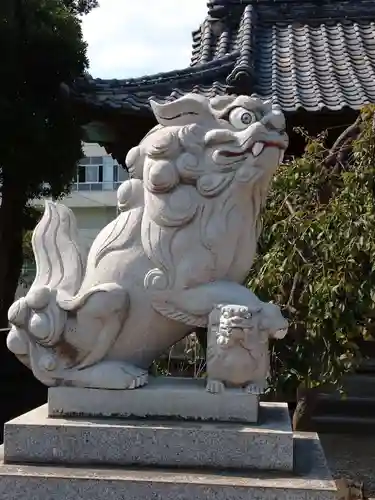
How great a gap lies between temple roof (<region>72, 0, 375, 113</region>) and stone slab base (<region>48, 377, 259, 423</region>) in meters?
3.41

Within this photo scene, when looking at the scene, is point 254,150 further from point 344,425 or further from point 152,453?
point 344,425

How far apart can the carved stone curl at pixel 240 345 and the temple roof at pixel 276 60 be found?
3.39 metres

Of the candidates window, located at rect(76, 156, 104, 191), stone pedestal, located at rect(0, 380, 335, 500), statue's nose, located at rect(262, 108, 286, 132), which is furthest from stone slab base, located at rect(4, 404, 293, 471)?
window, located at rect(76, 156, 104, 191)

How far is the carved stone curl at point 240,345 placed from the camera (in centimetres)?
251

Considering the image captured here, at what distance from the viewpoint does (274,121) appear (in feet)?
8.80

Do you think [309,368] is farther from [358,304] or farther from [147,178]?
[147,178]

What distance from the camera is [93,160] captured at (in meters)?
25.4

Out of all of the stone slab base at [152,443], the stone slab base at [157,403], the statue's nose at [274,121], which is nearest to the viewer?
the stone slab base at [152,443]

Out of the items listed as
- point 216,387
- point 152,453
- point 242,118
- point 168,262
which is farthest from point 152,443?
point 242,118

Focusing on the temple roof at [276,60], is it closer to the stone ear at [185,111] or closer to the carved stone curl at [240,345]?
the stone ear at [185,111]

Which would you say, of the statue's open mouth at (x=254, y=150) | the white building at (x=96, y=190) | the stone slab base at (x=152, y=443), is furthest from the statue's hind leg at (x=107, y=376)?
the white building at (x=96, y=190)

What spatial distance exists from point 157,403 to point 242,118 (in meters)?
1.13

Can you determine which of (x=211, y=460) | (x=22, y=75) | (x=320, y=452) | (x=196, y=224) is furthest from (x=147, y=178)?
(x=22, y=75)

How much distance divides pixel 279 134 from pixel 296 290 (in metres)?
1.27
